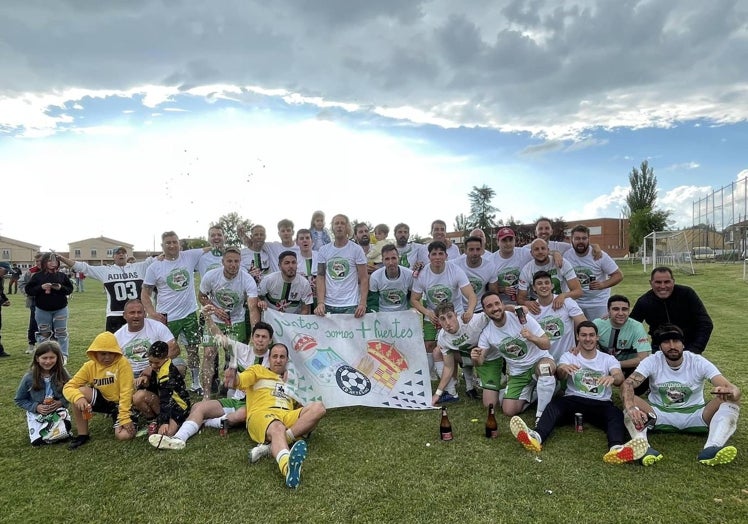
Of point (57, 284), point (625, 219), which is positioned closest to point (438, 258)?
point (57, 284)

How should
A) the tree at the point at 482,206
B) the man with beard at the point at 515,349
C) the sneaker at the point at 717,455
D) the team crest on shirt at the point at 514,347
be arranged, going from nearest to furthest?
the sneaker at the point at 717,455 < the man with beard at the point at 515,349 < the team crest on shirt at the point at 514,347 < the tree at the point at 482,206

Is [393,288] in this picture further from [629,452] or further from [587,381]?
[629,452]

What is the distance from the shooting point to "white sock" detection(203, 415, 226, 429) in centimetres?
508

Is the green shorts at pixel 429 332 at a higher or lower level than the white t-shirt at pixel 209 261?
lower

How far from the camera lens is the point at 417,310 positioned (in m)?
6.60

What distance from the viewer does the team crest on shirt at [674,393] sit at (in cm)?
469

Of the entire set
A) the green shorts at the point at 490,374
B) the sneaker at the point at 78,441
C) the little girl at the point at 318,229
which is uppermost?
the little girl at the point at 318,229

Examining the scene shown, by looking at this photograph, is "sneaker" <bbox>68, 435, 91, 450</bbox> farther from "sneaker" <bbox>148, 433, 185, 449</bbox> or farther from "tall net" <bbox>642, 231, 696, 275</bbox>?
"tall net" <bbox>642, 231, 696, 275</bbox>

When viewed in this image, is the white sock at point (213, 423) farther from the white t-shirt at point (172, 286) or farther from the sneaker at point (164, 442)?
the white t-shirt at point (172, 286)

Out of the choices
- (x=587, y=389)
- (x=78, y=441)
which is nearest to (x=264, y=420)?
(x=78, y=441)

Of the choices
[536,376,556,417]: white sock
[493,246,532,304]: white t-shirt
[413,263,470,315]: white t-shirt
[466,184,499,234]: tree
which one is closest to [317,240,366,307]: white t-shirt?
[413,263,470,315]: white t-shirt

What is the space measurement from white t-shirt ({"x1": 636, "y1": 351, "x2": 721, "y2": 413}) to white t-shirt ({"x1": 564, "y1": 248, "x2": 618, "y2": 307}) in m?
2.00

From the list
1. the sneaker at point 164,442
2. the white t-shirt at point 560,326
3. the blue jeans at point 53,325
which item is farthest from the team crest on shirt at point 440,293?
the blue jeans at point 53,325

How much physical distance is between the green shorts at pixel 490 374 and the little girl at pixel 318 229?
365cm
